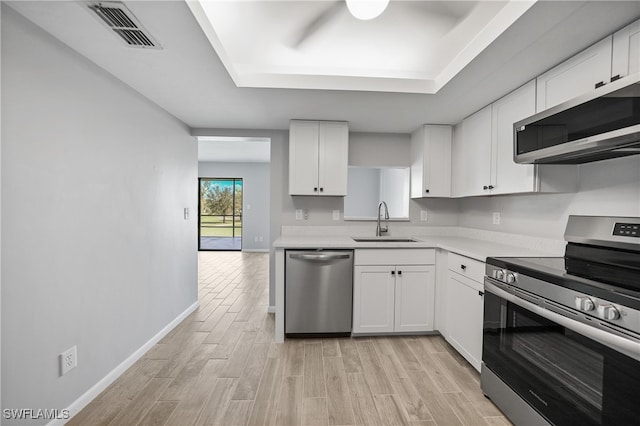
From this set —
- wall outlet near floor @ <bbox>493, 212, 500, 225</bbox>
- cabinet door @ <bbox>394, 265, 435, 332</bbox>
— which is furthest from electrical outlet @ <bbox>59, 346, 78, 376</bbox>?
wall outlet near floor @ <bbox>493, 212, 500, 225</bbox>

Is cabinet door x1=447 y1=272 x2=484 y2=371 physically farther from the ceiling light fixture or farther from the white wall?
the ceiling light fixture

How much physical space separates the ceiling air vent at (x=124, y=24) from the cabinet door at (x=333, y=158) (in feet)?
5.73

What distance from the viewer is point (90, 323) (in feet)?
6.13

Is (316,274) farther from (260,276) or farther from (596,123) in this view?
(260,276)

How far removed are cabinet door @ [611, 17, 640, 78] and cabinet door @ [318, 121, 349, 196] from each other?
2037 millimetres

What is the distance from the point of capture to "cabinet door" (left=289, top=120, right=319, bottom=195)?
10.1 ft

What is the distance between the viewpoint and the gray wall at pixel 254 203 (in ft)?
26.6

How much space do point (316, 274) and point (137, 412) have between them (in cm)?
157

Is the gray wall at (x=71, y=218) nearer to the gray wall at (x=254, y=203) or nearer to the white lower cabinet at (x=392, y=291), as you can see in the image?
the white lower cabinet at (x=392, y=291)

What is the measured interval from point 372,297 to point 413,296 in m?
0.40

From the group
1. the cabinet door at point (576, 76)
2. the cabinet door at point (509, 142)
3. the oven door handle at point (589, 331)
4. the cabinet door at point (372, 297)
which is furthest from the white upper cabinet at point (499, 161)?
the cabinet door at point (372, 297)

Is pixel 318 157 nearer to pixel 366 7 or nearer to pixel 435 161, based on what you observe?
pixel 435 161

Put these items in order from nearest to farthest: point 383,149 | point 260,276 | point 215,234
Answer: point 383,149
point 260,276
point 215,234

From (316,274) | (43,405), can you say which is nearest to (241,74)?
(316,274)
